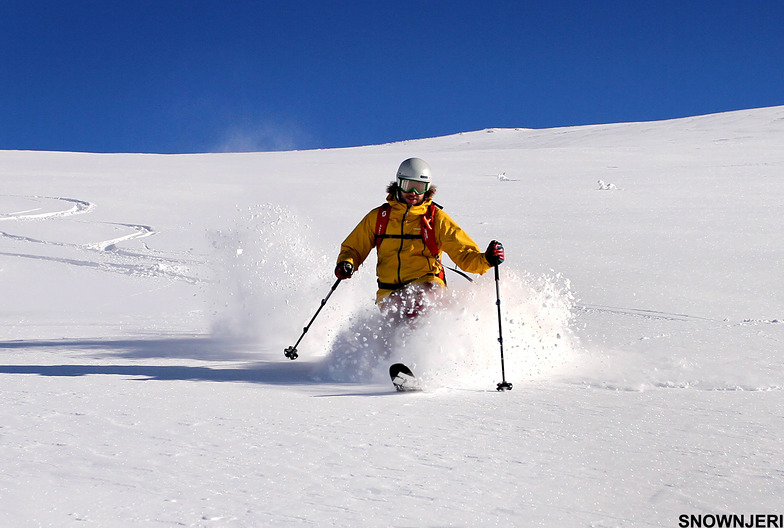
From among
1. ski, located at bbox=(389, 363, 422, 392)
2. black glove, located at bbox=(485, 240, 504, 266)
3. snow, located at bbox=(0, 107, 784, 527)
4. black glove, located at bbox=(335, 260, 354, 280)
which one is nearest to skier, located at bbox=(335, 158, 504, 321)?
black glove, located at bbox=(335, 260, 354, 280)

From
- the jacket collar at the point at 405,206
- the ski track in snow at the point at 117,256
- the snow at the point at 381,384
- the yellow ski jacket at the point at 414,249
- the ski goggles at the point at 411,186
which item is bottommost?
the snow at the point at 381,384

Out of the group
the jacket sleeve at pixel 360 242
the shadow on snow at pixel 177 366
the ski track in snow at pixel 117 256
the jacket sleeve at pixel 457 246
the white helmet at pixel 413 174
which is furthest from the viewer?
the ski track in snow at pixel 117 256

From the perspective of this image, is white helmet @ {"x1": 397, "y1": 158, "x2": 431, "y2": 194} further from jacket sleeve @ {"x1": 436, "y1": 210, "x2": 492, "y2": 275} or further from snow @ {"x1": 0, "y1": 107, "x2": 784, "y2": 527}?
snow @ {"x1": 0, "y1": 107, "x2": 784, "y2": 527}

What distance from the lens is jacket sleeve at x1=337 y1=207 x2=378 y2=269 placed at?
5.34 m

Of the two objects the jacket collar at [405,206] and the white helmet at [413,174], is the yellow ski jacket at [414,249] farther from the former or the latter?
the white helmet at [413,174]

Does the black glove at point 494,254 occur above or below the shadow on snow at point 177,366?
above

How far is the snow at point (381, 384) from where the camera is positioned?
234cm

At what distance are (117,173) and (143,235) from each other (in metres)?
12.0

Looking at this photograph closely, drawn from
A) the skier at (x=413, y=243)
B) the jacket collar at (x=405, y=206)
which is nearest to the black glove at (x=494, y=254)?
the skier at (x=413, y=243)

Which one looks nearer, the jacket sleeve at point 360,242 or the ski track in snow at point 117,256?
the jacket sleeve at point 360,242

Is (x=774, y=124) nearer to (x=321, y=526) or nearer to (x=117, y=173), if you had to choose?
(x=117, y=173)

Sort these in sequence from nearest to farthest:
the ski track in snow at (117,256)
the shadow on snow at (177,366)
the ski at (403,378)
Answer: the ski at (403,378)
the shadow on snow at (177,366)
the ski track in snow at (117,256)

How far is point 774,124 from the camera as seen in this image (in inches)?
1618

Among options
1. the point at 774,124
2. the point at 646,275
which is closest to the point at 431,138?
the point at 774,124
